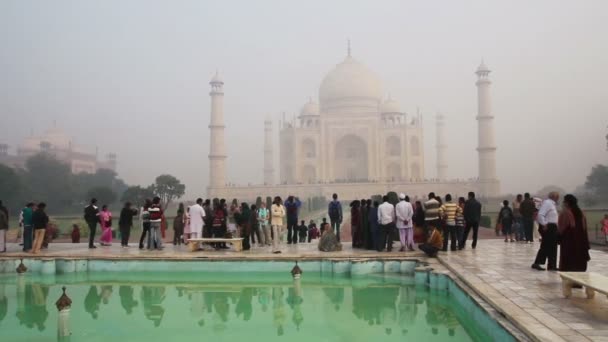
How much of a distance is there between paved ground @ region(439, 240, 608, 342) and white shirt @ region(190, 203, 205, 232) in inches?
144

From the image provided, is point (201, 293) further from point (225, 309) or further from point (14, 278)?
point (14, 278)

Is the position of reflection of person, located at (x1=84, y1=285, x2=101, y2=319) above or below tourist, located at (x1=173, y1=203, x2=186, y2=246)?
below

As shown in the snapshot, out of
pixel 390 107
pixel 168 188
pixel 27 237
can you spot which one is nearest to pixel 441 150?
pixel 390 107

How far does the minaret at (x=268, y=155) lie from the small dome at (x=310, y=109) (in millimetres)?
3037

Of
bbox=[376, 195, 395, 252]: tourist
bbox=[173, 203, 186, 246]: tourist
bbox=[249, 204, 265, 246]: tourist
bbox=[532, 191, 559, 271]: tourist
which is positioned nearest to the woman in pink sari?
bbox=[173, 203, 186, 246]: tourist

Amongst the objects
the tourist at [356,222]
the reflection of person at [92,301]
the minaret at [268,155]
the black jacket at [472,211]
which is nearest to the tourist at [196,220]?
the reflection of person at [92,301]

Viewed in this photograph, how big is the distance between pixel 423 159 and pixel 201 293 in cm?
3349

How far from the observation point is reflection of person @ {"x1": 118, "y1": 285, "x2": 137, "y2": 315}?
19.4 feet

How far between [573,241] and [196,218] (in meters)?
5.48

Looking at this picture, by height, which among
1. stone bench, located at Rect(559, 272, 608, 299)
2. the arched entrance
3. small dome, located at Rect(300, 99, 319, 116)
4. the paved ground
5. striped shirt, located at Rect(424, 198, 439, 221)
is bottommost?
the paved ground

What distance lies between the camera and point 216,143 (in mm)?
35906

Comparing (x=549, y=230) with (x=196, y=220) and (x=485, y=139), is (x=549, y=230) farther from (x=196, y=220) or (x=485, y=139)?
(x=485, y=139)

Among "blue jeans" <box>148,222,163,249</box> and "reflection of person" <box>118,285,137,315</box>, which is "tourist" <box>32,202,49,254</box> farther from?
"reflection of person" <box>118,285,137,315</box>

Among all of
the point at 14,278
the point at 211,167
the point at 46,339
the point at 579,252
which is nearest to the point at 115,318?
the point at 46,339
